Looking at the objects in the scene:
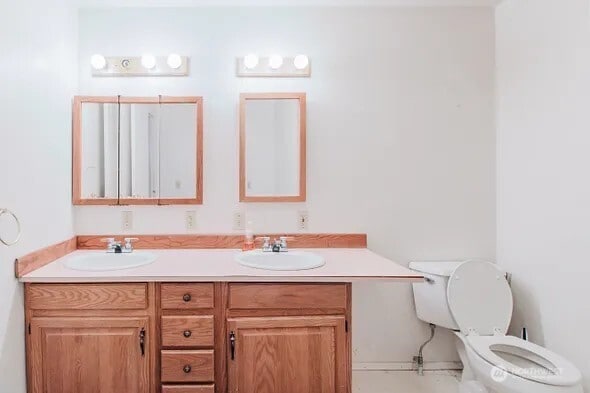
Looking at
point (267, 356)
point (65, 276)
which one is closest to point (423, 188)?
point (267, 356)

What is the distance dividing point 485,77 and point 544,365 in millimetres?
A: 1640

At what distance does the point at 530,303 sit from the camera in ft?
6.54

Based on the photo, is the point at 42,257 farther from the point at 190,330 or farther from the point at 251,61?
the point at 251,61

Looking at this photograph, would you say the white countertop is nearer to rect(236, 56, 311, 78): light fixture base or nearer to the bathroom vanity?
the bathroom vanity

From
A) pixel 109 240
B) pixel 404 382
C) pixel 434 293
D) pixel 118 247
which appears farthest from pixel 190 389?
pixel 434 293

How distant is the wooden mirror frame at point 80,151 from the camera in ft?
6.88

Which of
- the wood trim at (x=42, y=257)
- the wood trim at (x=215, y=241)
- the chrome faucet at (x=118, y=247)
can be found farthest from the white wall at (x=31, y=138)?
the chrome faucet at (x=118, y=247)

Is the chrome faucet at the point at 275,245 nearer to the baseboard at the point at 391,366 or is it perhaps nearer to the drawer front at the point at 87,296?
the drawer front at the point at 87,296

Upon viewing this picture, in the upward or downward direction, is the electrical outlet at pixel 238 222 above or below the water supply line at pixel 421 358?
above

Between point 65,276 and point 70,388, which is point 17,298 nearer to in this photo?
point 65,276

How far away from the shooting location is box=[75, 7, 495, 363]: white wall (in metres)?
2.17

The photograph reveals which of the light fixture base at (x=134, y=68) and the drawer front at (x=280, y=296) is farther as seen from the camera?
the light fixture base at (x=134, y=68)

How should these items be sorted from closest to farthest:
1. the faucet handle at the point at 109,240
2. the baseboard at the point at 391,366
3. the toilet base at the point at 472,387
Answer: the toilet base at the point at 472,387, the faucet handle at the point at 109,240, the baseboard at the point at 391,366

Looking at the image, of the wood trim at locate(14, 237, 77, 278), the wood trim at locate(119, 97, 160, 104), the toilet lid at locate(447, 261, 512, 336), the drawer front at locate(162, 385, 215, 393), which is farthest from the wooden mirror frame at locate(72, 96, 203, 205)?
the toilet lid at locate(447, 261, 512, 336)
